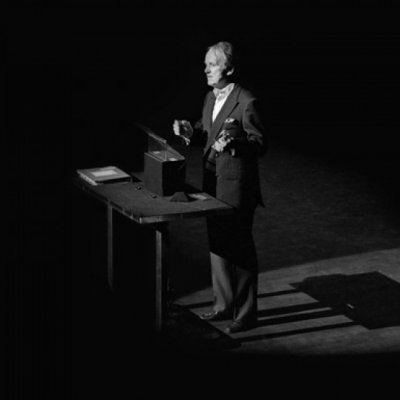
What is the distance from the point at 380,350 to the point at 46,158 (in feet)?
17.5

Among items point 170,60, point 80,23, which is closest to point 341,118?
point 170,60

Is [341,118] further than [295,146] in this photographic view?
Yes

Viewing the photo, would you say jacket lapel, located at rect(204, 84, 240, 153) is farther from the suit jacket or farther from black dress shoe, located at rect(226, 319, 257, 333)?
black dress shoe, located at rect(226, 319, 257, 333)

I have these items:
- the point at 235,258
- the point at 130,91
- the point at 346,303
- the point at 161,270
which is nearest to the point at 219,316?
the point at 235,258

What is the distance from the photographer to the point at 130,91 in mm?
14617

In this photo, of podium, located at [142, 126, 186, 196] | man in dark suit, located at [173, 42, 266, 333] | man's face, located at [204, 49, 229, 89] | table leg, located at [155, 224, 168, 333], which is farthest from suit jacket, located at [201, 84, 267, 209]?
table leg, located at [155, 224, 168, 333]

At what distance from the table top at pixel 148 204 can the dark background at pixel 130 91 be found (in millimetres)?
883

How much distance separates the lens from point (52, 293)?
8023 mm

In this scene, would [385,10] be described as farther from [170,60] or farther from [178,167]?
[178,167]

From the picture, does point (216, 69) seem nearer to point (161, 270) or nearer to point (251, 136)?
point (251, 136)

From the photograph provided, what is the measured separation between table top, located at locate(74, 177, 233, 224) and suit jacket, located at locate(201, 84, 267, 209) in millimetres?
129

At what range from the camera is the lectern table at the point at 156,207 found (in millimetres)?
6848

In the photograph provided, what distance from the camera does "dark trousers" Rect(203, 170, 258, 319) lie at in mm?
7297

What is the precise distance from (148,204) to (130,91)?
771 cm
